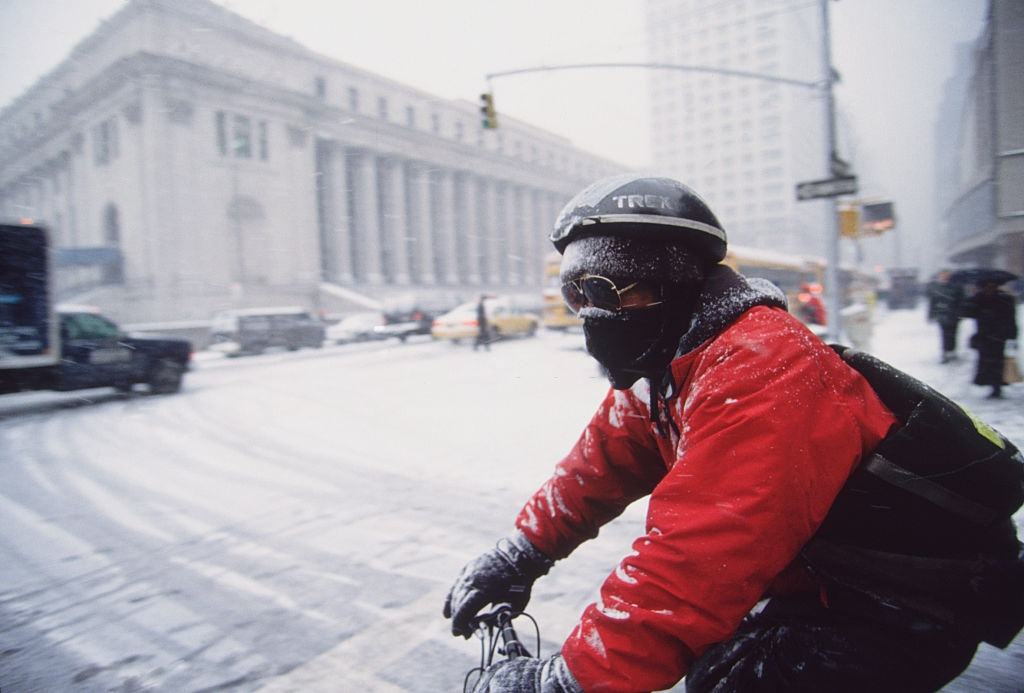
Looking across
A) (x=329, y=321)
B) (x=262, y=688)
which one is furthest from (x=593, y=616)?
(x=329, y=321)

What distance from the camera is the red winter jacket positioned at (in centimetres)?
97

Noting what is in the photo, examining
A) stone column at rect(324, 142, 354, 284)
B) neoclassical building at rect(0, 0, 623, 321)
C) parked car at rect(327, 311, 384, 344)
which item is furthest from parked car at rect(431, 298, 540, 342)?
stone column at rect(324, 142, 354, 284)

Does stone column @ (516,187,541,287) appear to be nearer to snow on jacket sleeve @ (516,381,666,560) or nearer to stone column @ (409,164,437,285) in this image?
stone column @ (409,164,437,285)

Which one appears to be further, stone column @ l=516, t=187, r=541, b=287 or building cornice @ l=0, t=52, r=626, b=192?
stone column @ l=516, t=187, r=541, b=287

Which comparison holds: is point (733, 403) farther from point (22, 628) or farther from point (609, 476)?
point (22, 628)

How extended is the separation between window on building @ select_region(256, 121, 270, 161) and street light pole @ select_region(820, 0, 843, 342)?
38.5 m

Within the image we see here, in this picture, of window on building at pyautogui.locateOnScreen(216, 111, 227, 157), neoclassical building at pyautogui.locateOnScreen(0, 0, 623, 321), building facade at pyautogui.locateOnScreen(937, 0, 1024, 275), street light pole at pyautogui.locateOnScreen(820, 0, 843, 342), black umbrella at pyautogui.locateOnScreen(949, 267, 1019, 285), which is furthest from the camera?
window on building at pyautogui.locateOnScreen(216, 111, 227, 157)

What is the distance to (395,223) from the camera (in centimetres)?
5747

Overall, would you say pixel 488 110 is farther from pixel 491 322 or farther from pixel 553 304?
pixel 491 322

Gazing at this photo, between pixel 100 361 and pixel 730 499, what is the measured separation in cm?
1323

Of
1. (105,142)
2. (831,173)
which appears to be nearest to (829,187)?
(831,173)

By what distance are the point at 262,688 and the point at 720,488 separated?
237 centimetres

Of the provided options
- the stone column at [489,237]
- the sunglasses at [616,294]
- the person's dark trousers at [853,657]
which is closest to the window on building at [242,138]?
the stone column at [489,237]

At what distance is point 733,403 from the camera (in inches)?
41.5
